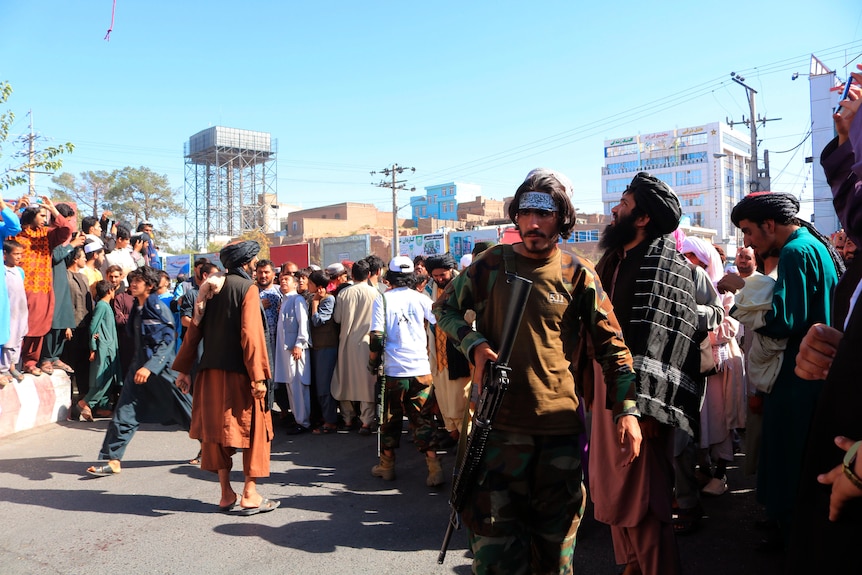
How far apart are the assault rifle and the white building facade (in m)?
87.9

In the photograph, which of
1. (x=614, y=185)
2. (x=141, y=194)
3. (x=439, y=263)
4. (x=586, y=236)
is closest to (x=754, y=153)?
(x=586, y=236)

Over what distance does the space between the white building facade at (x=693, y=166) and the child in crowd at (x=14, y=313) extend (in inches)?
3329

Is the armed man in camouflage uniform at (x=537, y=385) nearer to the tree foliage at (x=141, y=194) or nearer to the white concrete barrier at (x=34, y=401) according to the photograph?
the white concrete barrier at (x=34, y=401)

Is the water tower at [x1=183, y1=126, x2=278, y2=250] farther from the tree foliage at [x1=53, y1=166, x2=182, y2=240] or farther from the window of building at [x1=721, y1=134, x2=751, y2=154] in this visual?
the window of building at [x1=721, y1=134, x2=751, y2=154]

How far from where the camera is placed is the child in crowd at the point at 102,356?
8.46m

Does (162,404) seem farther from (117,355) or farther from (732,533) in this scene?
(732,533)

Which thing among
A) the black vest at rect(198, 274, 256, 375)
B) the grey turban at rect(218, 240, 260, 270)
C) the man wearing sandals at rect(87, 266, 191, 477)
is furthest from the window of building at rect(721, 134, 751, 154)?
the black vest at rect(198, 274, 256, 375)

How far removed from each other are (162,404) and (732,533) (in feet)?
17.0

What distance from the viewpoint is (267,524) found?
4.61m

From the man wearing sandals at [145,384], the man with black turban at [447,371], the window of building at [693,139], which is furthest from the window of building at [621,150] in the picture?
the man wearing sandals at [145,384]

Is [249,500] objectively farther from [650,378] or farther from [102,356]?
[102,356]

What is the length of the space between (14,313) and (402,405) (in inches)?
211

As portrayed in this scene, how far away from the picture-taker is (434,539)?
14.0ft

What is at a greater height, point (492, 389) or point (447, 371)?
point (492, 389)
